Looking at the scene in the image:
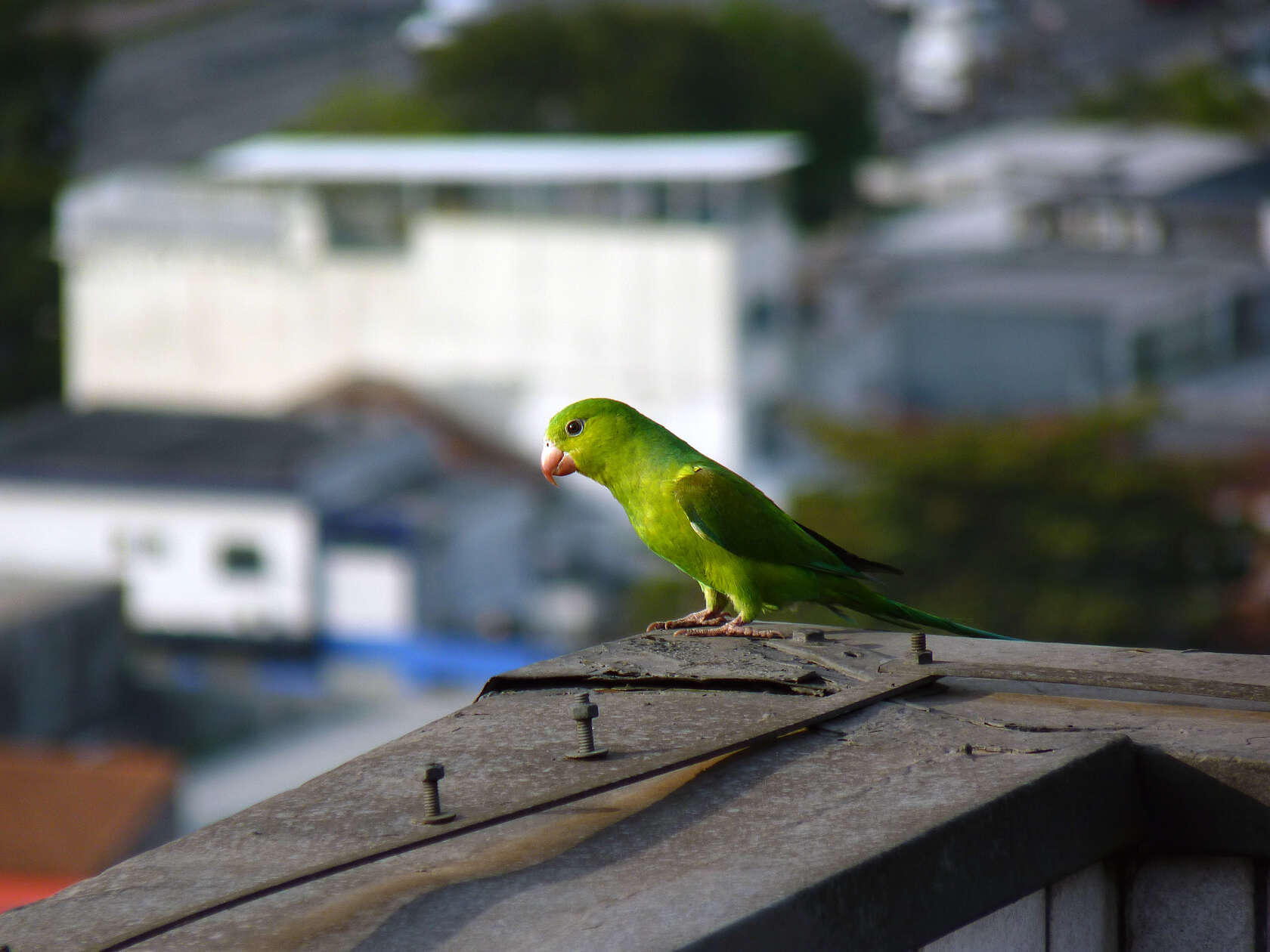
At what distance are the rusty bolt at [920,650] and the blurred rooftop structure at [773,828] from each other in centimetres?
1

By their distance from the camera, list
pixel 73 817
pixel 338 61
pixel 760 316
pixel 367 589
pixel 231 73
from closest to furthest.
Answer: pixel 73 817, pixel 367 589, pixel 760 316, pixel 231 73, pixel 338 61

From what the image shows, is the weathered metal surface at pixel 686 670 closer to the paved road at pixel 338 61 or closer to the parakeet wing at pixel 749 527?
the parakeet wing at pixel 749 527

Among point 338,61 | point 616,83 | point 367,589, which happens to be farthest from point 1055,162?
point 338,61

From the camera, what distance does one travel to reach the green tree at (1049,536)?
25.9 meters

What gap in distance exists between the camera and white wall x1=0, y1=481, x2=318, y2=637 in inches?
1108

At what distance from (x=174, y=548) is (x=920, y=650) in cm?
2712

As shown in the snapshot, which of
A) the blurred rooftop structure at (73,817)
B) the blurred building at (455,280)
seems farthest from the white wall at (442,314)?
the blurred rooftop structure at (73,817)

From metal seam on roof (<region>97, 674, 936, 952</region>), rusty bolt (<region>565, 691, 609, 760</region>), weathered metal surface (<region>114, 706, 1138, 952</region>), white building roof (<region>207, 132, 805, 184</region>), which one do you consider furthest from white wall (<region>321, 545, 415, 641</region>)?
weathered metal surface (<region>114, 706, 1138, 952</region>)

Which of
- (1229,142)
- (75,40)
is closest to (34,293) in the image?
(75,40)

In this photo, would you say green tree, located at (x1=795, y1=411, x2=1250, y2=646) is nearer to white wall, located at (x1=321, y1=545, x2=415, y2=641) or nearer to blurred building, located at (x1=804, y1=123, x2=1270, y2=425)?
white wall, located at (x1=321, y1=545, x2=415, y2=641)

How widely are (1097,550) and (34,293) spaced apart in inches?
971

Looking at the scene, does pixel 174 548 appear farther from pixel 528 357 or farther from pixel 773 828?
pixel 773 828

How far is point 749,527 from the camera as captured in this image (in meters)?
4.13

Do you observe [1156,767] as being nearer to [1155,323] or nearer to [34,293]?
[1155,323]
